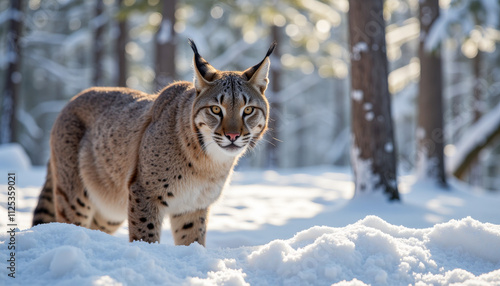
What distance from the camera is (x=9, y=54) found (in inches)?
577

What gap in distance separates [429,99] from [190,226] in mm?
8023

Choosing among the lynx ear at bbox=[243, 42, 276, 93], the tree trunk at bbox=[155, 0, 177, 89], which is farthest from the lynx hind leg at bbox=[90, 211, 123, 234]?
the tree trunk at bbox=[155, 0, 177, 89]


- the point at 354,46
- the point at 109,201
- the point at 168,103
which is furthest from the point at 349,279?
the point at 354,46

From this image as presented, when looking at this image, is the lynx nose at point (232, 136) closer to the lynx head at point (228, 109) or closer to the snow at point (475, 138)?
the lynx head at point (228, 109)

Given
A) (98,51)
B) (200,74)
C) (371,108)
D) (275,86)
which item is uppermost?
(200,74)

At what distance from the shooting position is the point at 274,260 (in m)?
2.80

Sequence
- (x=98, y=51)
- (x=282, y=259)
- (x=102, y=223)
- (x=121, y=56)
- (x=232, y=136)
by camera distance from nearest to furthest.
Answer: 1. (x=282, y=259)
2. (x=232, y=136)
3. (x=102, y=223)
4. (x=121, y=56)
5. (x=98, y=51)

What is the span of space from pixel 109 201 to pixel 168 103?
4.03ft

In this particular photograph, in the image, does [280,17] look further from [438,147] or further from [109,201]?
[109,201]

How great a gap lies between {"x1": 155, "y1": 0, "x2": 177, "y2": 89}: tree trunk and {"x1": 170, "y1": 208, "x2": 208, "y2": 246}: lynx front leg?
6.72 metres

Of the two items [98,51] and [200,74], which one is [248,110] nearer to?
[200,74]

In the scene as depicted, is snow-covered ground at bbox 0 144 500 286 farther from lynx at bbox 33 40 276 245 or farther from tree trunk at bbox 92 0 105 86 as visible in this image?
tree trunk at bbox 92 0 105 86

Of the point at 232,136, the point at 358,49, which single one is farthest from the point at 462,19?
the point at 232,136

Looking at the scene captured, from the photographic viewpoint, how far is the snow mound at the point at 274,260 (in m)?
2.44
